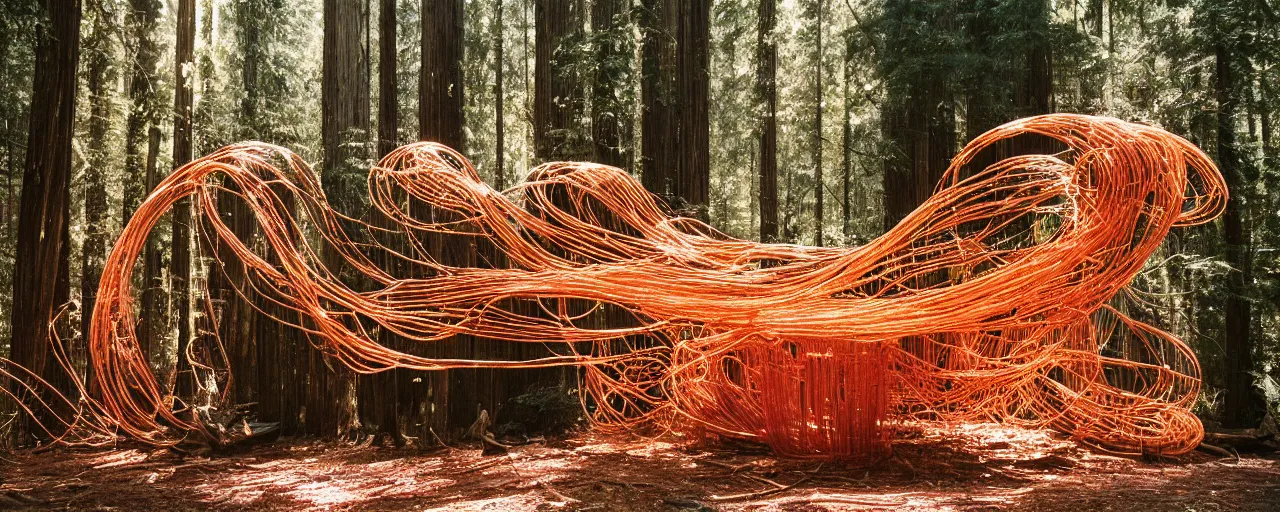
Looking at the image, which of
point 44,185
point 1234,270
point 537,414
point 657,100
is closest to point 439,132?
point 657,100

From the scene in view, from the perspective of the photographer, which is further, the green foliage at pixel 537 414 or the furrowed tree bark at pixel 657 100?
the furrowed tree bark at pixel 657 100

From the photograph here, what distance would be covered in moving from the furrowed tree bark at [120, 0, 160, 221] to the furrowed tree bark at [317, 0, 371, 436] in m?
3.23

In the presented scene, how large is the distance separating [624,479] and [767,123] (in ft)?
21.9

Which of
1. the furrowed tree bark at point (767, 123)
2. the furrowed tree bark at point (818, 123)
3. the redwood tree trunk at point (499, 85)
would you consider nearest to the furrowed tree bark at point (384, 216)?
the furrowed tree bark at point (767, 123)

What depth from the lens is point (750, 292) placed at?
4082 mm

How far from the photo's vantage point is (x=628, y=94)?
573cm

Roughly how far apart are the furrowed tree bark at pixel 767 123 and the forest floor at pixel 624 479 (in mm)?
4482

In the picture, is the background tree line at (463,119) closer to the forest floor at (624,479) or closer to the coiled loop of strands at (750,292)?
the coiled loop of strands at (750,292)

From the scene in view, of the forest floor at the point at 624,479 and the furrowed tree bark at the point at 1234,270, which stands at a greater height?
the furrowed tree bark at the point at 1234,270

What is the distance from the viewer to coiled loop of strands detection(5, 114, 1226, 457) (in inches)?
146

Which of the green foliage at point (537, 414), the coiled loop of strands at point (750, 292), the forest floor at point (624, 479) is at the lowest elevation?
the forest floor at point (624, 479)

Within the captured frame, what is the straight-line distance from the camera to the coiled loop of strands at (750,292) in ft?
12.1

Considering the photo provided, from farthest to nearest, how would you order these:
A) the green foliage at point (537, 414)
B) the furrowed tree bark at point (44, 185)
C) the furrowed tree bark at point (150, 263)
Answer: the furrowed tree bark at point (150, 263)
the green foliage at point (537, 414)
the furrowed tree bark at point (44, 185)

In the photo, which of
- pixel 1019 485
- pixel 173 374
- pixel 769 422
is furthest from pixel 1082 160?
pixel 173 374
